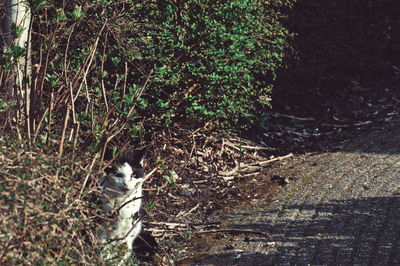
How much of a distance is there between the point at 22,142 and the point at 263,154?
472 cm

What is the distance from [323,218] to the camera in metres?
6.20

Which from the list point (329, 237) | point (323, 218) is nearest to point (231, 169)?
point (323, 218)

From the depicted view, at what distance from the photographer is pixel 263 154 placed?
852 centimetres

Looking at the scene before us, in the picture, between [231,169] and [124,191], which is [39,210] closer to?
[124,191]

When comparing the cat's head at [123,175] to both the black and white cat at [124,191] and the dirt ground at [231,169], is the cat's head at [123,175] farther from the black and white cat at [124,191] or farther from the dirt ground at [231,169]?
Answer: the dirt ground at [231,169]

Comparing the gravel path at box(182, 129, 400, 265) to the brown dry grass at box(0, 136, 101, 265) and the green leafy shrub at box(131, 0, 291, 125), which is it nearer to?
the green leafy shrub at box(131, 0, 291, 125)

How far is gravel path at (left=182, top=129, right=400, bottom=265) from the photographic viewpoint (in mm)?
5508

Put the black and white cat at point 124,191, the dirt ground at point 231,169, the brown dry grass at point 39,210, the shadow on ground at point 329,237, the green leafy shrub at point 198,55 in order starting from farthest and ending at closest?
the green leafy shrub at point 198,55, the dirt ground at point 231,169, the shadow on ground at point 329,237, the black and white cat at point 124,191, the brown dry grass at point 39,210

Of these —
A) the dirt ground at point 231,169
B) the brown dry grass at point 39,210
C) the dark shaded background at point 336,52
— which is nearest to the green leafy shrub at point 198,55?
the dirt ground at point 231,169

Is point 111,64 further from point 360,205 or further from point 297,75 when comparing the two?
point 297,75

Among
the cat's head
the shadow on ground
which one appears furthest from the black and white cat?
the shadow on ground

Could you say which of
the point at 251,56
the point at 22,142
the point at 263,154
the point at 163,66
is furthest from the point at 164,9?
the point at 22,142

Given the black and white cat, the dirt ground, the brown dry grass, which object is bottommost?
the dirt ground

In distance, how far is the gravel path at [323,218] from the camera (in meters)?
5.51
